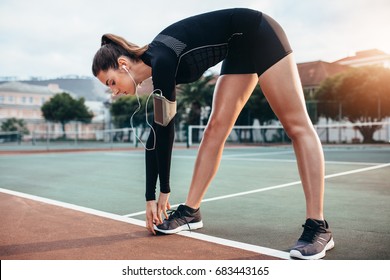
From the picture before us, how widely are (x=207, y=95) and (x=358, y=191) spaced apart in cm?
2885

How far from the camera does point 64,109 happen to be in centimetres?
4616

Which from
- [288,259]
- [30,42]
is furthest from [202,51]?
[30,42]

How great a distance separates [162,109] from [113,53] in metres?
0.41

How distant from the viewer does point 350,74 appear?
27.0m

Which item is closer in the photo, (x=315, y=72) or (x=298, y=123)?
(x=298, y=123)

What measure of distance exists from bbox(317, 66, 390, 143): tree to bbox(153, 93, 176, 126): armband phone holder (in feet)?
76.8

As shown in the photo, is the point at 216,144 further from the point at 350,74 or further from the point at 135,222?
the point at 350,74

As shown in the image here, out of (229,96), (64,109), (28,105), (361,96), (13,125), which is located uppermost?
(28,105)

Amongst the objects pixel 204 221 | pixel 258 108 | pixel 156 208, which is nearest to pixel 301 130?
pixel 156 208

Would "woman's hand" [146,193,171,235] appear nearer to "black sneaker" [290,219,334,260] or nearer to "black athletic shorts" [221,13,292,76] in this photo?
"black sneaker" [290,219,334,260]

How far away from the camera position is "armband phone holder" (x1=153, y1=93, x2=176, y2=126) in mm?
2084

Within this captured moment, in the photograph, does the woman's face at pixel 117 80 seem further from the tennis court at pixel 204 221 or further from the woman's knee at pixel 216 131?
the tennis court at pixel 204 221

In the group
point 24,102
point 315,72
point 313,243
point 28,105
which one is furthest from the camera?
point 28,105

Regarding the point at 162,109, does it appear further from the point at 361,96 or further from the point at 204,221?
the point at 361,96
